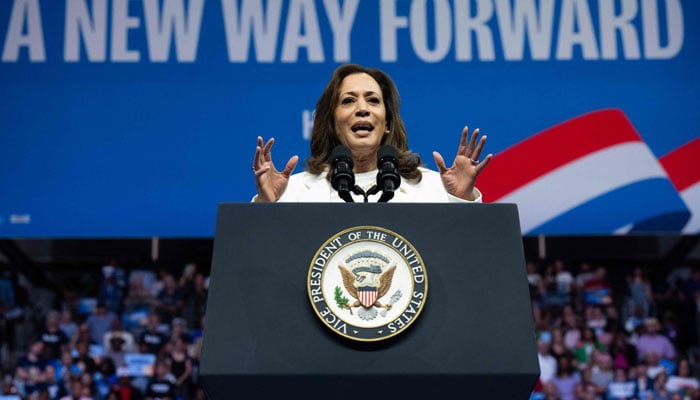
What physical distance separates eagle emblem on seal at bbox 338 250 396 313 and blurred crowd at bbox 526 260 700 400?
6.36 metres

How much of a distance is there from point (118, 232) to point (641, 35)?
433cm

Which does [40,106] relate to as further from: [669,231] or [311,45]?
[669,231]

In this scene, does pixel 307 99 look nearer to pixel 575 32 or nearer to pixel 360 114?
pixel 575 32

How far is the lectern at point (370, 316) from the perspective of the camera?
4.94 ft

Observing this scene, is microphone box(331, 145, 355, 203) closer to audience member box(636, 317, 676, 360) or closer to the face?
the face

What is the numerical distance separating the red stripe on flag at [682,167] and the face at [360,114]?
531cm

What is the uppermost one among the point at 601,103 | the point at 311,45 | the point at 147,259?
the point at 311,45

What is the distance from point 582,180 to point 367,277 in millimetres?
6001

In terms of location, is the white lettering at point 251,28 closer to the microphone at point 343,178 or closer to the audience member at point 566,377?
the audience member at point 566,377

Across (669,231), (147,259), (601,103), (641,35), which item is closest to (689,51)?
(641,35)

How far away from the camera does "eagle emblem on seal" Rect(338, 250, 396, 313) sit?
1546mm

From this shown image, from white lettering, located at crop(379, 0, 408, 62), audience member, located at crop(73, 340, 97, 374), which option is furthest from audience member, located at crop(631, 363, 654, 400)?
audience member, located at crop(73, 340, 97, 374)

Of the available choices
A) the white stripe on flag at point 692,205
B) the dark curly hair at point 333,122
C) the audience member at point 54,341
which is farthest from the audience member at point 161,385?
the dark curly hair at point 333,122

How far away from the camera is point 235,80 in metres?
7.41
